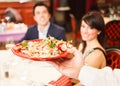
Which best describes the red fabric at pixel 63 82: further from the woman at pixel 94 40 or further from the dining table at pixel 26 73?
the woman at pixel 94 40

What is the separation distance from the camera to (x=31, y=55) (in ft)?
6.75

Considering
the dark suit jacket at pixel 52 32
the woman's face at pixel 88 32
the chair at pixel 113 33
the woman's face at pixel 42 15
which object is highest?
the woman's face at pixel 42 15

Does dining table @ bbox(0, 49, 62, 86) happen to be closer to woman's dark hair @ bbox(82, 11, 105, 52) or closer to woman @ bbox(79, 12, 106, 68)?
woman @ bbox(79, 12, 106, 68)

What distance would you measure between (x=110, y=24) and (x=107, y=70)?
3.03 metres

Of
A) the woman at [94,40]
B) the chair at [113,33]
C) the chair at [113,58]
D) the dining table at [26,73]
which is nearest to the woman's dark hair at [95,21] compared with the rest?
the woman at [94,40]

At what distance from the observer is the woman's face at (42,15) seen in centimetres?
327

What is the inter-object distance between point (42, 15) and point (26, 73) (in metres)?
1.25

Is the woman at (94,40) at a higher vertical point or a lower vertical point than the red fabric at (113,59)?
higher

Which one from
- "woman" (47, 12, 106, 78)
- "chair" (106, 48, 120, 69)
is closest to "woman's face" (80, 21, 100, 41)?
"woman" (47, 12, 106, 78)

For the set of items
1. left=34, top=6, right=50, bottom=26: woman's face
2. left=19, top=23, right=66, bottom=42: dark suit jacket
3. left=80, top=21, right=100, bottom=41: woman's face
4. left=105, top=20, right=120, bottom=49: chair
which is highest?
left=34, top=6, right=50, bottom=26: woman's face

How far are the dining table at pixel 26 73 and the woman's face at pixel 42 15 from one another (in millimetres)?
858

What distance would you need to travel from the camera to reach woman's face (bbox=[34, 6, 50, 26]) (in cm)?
327

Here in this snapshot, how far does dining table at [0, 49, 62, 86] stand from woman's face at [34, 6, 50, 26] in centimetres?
86

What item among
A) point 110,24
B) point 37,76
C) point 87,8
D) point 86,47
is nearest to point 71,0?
point 87,8
